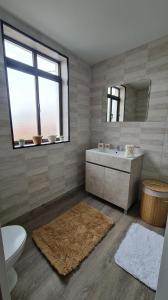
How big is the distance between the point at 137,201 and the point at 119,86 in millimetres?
2035

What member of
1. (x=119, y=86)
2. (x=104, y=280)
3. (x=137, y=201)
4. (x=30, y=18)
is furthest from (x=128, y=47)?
(x=104, y=280)

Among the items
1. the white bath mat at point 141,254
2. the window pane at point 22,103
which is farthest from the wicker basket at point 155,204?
the window pane at point 22,103

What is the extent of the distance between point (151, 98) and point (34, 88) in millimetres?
1760

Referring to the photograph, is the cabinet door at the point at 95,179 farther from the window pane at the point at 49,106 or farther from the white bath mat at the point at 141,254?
the window pane at the point at 49,106

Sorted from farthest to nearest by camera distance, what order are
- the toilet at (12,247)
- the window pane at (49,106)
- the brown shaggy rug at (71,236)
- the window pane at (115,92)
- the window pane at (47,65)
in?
the window pane at (115,92), the window pane at (49,106), the window pane at (47,65), the brown shaggy rug at (71,236), the toilet at (12,247)

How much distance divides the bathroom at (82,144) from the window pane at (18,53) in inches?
4.6

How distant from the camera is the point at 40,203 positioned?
6.93 ft

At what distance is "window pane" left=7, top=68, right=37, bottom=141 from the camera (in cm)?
177

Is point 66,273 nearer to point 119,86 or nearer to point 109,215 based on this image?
point 109,215

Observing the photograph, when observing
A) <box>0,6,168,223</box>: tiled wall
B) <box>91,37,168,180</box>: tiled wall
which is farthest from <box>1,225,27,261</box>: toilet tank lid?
<box>91,37,168,180</box>: tiled wall

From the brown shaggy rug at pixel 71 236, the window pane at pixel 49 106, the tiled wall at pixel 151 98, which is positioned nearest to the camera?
the brown shaggy rug at pixel 71 236

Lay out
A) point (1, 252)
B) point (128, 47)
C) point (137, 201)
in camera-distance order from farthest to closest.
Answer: point (137, 201) < point (128, 47) < point (1, 252)

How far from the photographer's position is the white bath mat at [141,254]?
1.22m

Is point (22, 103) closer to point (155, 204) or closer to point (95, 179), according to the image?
point (95, 179)
